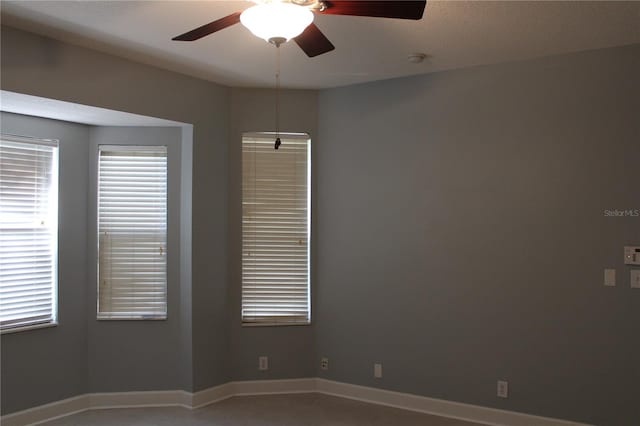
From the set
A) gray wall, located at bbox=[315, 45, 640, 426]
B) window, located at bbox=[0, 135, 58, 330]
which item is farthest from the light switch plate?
window, located at bbox=[0, 135, 58, 330]

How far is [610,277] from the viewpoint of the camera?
12.1 ft

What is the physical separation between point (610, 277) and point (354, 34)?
2369 mm

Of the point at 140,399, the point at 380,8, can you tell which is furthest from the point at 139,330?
the point at 380,8

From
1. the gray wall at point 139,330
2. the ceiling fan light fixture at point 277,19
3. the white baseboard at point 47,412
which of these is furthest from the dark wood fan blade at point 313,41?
the white baseboard at point 47,412

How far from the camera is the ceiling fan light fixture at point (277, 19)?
6.70 feet

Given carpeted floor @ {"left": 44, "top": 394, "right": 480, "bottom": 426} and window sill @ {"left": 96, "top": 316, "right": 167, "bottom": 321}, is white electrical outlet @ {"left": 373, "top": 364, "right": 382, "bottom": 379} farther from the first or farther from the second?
window sill @ {"left": 96, "top": 316, "right": 167, "bottom": 321}

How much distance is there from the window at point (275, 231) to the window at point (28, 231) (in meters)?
1.54

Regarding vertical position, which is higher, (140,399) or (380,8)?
(380,8)

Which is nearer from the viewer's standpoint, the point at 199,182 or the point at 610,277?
the point at 610,277

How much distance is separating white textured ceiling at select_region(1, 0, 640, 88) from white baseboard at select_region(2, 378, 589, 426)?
262 centimetres

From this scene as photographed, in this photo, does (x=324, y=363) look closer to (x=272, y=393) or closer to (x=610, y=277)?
(x=272, y=393)

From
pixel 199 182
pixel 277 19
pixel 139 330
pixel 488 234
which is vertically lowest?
pixel 139 330

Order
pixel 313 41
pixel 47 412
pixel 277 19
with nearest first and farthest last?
pixel 277 19, pixel 313 41, pixel 47 412

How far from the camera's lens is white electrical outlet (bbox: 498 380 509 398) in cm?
401
